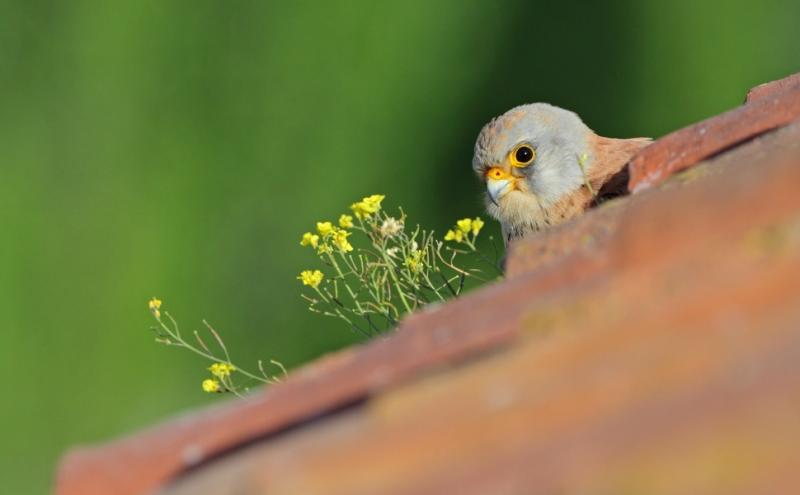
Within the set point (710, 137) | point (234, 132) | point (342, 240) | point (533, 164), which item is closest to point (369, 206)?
point (342, 240)

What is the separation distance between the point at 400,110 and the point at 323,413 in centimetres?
351

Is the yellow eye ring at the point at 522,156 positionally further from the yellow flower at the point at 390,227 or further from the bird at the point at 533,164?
the yellow flower at the point at 390,227

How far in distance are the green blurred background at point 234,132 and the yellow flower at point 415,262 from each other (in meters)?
1.78

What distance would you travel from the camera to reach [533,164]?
443cm

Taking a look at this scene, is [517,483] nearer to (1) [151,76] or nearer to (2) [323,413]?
(2) [323,413]

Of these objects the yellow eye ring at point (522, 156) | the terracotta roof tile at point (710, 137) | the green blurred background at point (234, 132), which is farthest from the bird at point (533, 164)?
the terracotta roof tile at point (710, 137)

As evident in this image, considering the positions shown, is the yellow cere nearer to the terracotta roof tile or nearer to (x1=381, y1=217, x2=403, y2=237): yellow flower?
(x1=381, y1=217, x2=403, y2=237): yellow flower

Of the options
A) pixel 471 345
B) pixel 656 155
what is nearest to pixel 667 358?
pixel 471 345

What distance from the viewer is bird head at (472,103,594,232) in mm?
4316

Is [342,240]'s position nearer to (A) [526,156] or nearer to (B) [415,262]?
(B) [415,262]

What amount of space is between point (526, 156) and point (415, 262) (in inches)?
69.9

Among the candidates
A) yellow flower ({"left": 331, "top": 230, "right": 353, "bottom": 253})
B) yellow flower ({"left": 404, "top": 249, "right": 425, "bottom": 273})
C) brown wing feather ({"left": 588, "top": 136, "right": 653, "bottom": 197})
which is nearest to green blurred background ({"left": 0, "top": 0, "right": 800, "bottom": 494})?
brown wing feather ({"left": 588, "top": 136, "right": 653, "bottom": 197})

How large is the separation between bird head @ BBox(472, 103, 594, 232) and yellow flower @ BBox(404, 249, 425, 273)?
5.02ft

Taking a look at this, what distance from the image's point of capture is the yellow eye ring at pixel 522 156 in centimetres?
445
